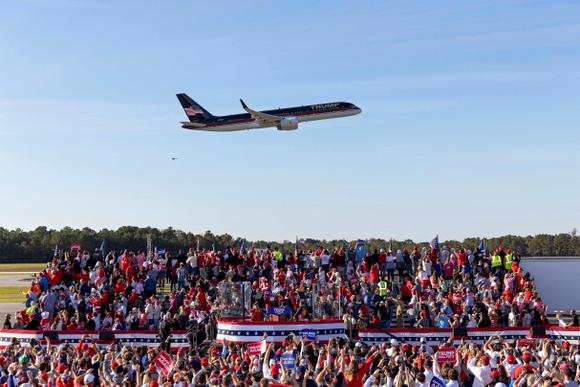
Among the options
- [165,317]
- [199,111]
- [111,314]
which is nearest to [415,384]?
[165,317]

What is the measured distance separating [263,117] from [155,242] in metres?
27.0

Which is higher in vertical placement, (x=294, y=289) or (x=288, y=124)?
(x=288, y=124)

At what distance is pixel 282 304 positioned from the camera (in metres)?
28.0

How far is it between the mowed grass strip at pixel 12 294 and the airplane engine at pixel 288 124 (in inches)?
916

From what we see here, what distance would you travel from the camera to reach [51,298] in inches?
1190

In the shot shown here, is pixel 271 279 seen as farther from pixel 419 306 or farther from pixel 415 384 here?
pixel 415 384

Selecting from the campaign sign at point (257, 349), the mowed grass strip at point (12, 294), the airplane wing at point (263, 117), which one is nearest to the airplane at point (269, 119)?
the airplane wing at point (263, 117)

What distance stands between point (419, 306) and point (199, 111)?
42154 mm

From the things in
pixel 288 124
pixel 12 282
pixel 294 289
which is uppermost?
pixel 288 124

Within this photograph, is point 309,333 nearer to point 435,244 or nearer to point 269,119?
point 435,244

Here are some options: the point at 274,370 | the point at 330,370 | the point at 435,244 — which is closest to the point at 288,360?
the point at 274,370

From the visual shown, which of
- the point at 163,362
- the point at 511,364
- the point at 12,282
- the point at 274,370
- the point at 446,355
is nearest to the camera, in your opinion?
the point at 511,364

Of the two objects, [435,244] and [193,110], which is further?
[193,110]

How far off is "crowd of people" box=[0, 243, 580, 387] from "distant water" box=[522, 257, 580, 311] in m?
7.12
